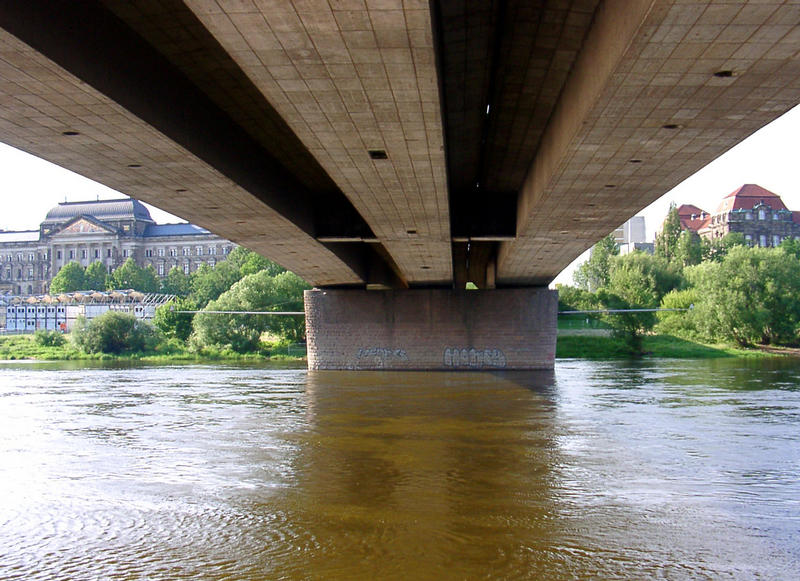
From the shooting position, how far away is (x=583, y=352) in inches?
2402

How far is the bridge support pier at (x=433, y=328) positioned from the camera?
127 ft

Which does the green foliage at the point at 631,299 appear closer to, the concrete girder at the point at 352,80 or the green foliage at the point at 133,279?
the concrete girder at the point at 352,80

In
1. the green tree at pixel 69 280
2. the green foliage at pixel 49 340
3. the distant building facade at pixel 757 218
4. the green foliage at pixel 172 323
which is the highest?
the distant building facade at pixel 757 218

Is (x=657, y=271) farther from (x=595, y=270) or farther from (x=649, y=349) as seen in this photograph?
(x=649, y=349)

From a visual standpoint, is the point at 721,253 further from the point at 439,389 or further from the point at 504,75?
the point at 504,75

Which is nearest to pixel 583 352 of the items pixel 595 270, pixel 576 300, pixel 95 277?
pixel 576 300

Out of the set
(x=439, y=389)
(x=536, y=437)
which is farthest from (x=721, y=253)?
(x=536, y=437)

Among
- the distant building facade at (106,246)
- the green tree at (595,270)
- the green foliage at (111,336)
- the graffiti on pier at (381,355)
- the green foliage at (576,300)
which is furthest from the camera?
the distant building facade at (106,246)

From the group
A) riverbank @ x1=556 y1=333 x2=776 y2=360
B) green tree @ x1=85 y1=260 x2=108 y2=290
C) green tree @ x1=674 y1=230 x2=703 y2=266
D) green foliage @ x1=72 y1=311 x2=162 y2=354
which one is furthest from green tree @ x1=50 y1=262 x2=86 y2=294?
riverbank @ x1=556 y1=333 x2=776 y2=360

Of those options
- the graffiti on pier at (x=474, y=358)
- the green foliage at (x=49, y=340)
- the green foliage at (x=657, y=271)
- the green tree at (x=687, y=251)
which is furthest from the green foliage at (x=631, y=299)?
the green foliage at (x=49, y=340)

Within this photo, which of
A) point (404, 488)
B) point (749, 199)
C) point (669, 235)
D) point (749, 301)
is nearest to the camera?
point (404, 488)

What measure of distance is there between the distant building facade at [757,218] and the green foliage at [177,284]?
76.6 meters

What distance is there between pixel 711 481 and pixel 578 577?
576cm

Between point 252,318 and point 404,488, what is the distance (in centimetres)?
5543
